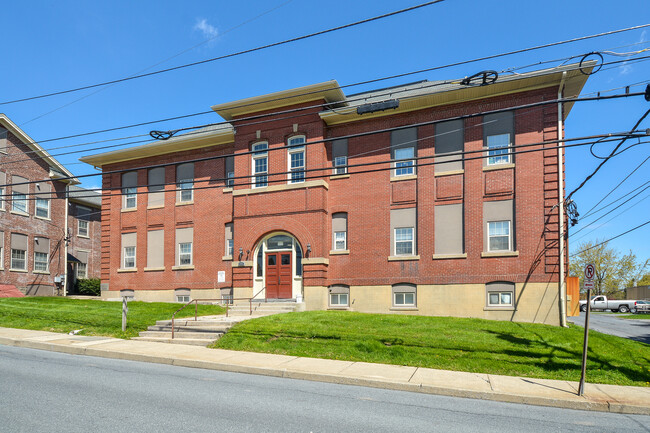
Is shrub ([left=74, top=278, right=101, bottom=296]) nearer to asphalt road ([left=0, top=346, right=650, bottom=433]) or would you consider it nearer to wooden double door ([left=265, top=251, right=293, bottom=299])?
wooden double door ([left=265, top=251, right=293, bottom=299])

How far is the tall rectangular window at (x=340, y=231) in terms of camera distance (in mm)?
23516

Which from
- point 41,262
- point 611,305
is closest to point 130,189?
point 41,262

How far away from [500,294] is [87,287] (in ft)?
102

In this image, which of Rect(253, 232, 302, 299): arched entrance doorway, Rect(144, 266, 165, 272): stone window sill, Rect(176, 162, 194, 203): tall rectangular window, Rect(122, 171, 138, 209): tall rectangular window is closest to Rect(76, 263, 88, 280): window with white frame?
Rect(122, 171, 138, 209): tall rectangular window

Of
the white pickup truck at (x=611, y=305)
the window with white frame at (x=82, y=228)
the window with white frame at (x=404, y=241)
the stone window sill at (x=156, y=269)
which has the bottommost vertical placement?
the white pickup truck at (x=611, y=305)

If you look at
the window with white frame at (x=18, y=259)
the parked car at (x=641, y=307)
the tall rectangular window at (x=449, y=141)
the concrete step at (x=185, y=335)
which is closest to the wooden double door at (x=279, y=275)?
the concrete step at (x=185, y=335)

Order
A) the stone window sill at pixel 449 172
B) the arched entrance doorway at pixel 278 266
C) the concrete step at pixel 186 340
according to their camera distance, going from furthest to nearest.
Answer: the arched entrance doorway at pixel 278 266 < the stone window sill at pixel 449 172 < the concrete step at pixel 186 340

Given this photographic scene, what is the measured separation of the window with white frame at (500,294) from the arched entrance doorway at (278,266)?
8.57 metres

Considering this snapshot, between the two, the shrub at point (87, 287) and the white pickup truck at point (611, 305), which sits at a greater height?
the shrub at point (87, 287)

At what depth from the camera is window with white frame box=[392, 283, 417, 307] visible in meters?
21.9

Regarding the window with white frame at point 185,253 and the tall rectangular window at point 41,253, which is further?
the tall rectangular window at point 41,253

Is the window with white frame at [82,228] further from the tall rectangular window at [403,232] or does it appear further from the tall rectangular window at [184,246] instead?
the tall rectangular window at [403,232]

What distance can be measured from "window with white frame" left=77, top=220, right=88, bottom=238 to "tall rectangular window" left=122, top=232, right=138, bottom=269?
12.6 m

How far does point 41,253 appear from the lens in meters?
35.3
